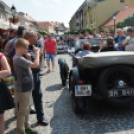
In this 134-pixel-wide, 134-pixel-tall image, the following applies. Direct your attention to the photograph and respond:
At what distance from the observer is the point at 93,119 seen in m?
4.42

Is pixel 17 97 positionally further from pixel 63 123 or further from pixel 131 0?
pixel 131 0

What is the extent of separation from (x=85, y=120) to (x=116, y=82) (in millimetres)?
924

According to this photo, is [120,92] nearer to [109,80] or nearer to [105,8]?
[109,80]

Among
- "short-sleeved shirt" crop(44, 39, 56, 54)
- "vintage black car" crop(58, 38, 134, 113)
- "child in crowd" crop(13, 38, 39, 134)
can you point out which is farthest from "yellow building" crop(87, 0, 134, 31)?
"child in crowd" crop(13, 38, 39, 134)

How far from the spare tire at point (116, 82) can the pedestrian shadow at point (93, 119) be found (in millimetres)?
374

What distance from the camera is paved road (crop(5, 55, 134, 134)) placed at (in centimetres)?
396

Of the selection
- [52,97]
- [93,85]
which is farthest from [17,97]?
[52,97]

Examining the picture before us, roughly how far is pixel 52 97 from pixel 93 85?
72.1 inches

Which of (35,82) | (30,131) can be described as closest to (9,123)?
(30,131)

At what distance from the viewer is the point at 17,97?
3.50 meters

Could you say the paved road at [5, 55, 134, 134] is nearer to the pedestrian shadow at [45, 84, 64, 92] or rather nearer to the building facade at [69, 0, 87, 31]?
the pedestrian shadow at [45, 84, 64, 92]

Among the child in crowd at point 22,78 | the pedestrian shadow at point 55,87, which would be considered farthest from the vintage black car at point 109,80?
the pedestrian shadow at point 55,87

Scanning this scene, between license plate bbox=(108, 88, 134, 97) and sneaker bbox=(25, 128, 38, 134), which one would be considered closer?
sneaker bbox=(25, 128, 38, 134)

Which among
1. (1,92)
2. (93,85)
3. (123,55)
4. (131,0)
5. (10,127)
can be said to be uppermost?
(131,0)
